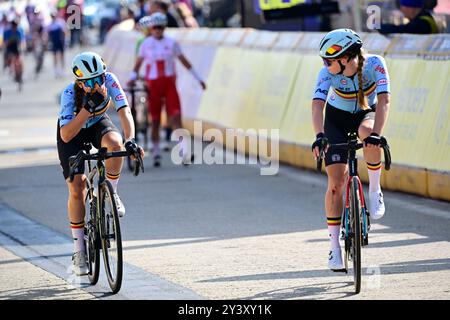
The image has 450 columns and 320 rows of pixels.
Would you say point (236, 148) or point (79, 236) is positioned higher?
point (79, 236)

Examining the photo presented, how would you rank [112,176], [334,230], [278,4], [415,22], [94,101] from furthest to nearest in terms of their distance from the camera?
1. [278,4]
2. [415,22]
3. [112,176]
4. [334,230]
5. [94,101]

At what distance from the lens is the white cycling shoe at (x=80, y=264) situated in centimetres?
941

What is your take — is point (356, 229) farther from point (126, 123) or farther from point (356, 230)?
point (126, 123)

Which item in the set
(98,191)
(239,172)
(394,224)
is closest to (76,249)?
(98,191)

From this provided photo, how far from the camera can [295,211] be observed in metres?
12.7

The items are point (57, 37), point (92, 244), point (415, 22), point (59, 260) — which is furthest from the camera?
point (57, 37)

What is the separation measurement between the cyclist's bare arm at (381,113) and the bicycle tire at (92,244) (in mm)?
2072

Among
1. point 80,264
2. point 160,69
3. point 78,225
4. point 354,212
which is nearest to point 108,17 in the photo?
point 160,69

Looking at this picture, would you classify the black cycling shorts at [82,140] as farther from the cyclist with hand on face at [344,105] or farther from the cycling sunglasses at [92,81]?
the cyclist with hand on face at [344,105]

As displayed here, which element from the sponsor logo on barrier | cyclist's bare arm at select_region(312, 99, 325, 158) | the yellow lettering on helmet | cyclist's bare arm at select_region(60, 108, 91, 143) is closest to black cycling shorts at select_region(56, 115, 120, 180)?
cyclist's bare arm at select_region(60, 108, 91, 143)

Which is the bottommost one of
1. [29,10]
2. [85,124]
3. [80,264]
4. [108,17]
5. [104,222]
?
[108,17]

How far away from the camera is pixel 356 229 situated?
8516 millimetres

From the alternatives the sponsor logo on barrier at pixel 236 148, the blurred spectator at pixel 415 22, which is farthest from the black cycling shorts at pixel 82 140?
the sponsor logo on barrier at pixel 236 148
